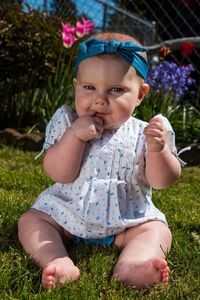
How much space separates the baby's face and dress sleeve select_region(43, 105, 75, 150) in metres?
0.14

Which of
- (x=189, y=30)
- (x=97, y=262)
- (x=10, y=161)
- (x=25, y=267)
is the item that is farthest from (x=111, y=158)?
(x=189, y=30)

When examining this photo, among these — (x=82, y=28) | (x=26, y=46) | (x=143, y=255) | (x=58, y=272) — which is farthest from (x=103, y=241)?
(x=26, y=46)

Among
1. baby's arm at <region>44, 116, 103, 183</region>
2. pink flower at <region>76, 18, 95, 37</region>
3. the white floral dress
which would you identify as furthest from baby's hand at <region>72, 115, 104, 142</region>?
pink flower at <region>76, 18, 95, 37</region>

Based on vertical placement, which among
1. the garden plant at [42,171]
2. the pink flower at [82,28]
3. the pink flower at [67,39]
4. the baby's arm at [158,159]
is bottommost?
the garden plant at [42,171]

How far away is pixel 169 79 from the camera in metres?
5.13

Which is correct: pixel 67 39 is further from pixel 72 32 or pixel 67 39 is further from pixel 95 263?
pixel 95 263

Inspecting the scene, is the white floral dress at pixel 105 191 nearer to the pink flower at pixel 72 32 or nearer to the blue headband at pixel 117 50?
the blue headband at pixel 117 50

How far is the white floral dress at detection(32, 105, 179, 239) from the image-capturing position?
2.10 m

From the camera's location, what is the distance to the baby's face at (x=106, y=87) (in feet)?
6.69

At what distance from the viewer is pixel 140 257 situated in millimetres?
1865

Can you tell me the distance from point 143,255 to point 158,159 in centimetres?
38

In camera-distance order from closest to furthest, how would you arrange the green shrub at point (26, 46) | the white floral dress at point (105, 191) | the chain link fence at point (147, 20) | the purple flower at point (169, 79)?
the white floral dress at point (105, 191), the purple flower at point (169, 79), the green shrub at point (26, 46), the chain link fence at point (147, 20)

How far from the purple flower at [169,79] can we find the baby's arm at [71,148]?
3.12 m

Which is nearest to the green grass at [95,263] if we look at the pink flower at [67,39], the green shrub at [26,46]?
the pink flower at [67,39]
